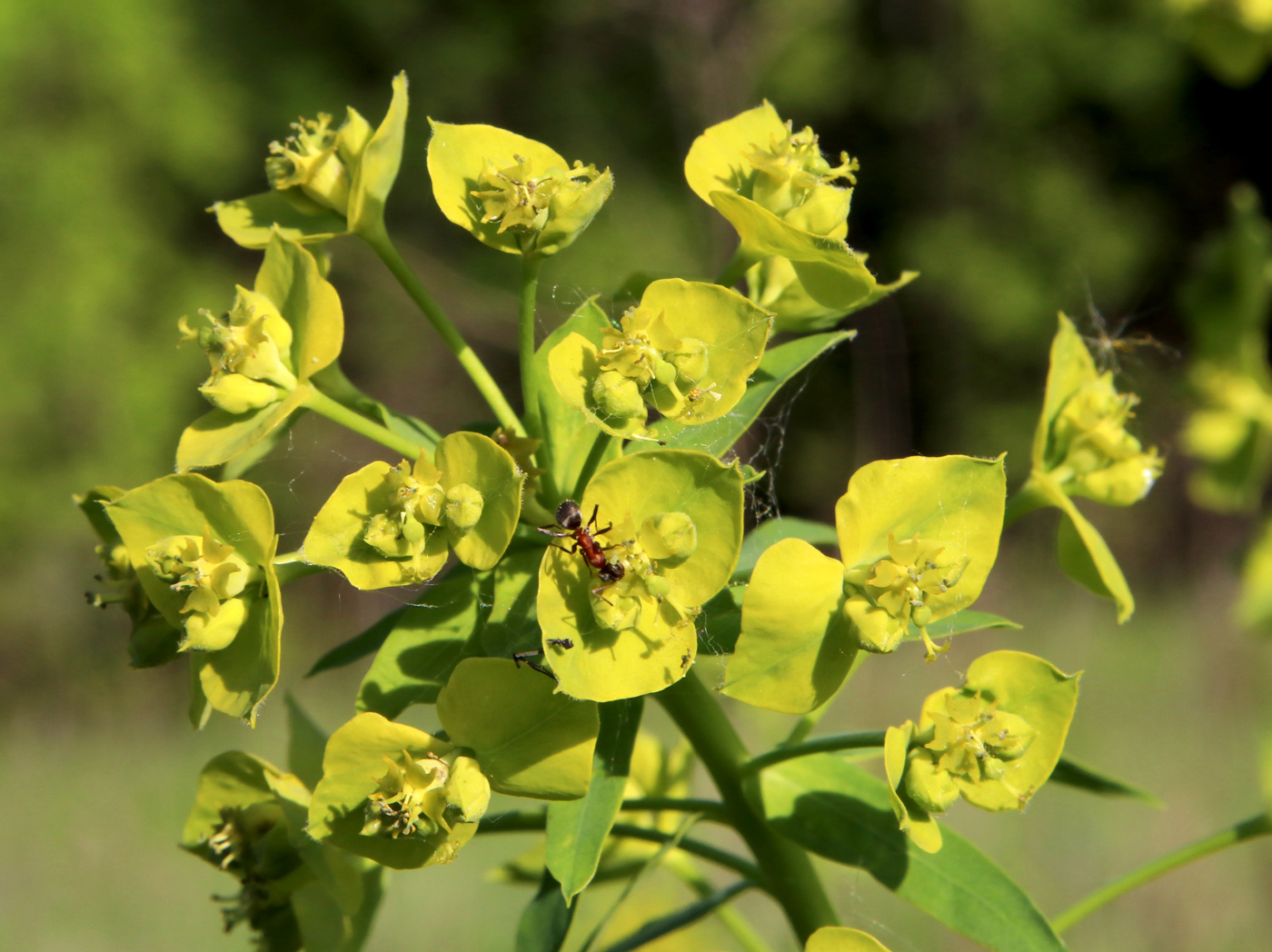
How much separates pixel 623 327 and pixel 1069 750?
6.53m

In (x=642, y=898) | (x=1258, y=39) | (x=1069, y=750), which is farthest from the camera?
(x=1069, y=750)

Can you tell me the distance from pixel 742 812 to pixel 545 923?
13.1 inches

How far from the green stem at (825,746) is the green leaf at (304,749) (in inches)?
28.9

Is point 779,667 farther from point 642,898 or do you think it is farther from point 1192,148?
point 1192,148

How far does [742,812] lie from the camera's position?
63.3 inches

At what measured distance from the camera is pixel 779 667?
128 centimetres

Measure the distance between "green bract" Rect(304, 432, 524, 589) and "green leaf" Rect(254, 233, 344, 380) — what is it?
256 millimetres

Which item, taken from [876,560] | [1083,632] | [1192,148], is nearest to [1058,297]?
[1192,148]

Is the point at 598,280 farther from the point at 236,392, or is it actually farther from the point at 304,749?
the point at 236,392

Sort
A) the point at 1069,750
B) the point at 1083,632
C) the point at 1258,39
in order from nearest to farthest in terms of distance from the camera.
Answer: the point at 1258,39
the point at 1069,750
the point at 1083,632

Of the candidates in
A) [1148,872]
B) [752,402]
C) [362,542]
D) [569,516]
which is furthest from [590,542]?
[1148,872]

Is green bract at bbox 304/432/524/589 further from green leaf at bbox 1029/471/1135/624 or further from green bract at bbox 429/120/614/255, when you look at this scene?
green leaf at bbox 1029/471/1135/624

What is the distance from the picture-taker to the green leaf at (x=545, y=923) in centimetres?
144

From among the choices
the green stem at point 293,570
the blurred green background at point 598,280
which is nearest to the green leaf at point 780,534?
the green stem at point 293,570
